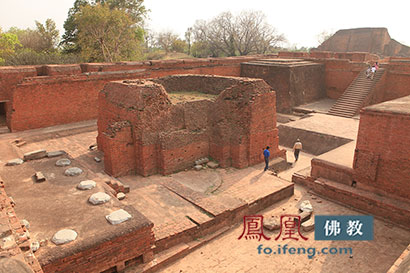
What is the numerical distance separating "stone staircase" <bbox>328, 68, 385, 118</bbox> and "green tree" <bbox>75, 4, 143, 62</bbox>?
45.4 ft

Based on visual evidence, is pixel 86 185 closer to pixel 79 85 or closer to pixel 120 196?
pixel 120 196

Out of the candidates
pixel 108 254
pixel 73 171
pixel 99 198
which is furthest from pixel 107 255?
pixel 73 171

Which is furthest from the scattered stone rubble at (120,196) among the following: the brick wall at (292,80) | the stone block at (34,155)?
the brick wall at (292,80)

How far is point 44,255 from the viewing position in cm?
348

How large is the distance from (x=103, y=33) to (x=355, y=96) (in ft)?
50.4

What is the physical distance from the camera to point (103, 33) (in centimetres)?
1892

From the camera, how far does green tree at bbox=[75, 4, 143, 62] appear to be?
17.8m

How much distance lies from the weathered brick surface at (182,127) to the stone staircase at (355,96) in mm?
6822

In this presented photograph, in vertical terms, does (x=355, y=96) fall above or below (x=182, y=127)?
above

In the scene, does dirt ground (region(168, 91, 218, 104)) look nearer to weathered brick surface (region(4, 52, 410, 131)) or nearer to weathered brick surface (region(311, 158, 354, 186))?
weathered brick surface (region(4, 52, 410, 131))

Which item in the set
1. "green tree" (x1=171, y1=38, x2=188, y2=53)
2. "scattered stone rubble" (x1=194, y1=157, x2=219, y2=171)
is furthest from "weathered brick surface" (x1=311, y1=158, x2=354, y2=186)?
"green tree" (x1=171, y1=38, x2=188, y2=53)

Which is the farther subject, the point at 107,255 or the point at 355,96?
the point at 355,96

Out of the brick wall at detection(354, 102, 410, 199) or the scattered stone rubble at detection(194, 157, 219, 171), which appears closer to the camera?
the brick wall at detection(354, 102, 410, 199)

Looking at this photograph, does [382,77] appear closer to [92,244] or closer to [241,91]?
[241,91]
